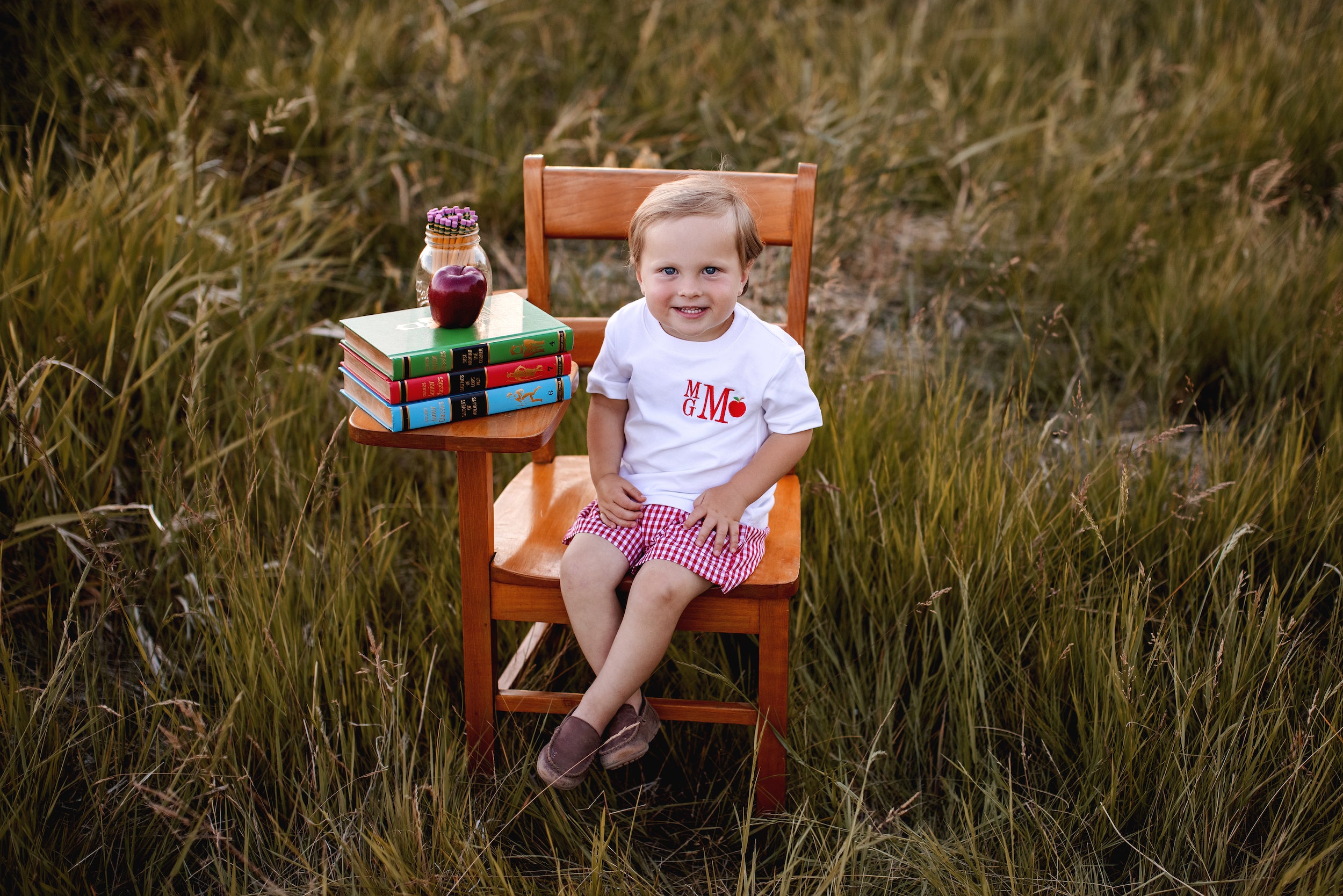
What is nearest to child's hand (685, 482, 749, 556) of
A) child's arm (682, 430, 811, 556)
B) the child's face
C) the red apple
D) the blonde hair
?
child's arm (682, 430, 811, 556)

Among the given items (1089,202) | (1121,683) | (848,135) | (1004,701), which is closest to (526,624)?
(1004,701)

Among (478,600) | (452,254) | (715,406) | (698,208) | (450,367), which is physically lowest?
(478,600)

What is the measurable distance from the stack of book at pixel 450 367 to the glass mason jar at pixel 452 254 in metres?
0.09

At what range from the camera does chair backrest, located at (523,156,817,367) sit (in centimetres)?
233

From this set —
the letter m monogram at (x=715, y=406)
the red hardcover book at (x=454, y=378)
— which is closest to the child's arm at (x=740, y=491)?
the letter m monogram at (x=715, y=406)

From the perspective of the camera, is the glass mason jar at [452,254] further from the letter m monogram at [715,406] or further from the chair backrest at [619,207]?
the letter m monogram at [715,406]

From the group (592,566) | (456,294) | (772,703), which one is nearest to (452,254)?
(456,294)

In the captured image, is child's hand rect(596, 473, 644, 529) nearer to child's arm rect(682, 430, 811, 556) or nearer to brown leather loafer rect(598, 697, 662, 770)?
child's arm rect(682, 430, 811, 556)

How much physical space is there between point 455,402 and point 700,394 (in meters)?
0.48

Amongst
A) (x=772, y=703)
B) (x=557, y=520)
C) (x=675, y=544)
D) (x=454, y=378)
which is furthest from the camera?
(x=557, y=520)

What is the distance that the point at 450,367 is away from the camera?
196 centimetres

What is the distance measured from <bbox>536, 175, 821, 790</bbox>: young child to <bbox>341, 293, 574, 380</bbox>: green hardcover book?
0.16 meters

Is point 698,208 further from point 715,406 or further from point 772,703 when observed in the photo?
point 772,703

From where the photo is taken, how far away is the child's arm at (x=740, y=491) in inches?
81.8
